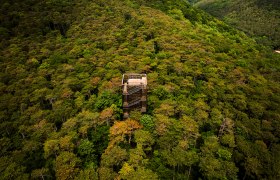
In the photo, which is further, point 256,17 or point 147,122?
point 256,17

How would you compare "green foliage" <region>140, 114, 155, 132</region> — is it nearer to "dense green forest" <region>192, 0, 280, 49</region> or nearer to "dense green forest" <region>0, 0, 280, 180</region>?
"dense green forest" <region>0, 0, 280, 180</region>

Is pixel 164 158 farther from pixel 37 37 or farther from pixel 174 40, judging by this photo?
pixel 37 37

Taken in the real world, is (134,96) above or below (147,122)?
above

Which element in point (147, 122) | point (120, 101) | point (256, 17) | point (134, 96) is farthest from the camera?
point (256, 17)

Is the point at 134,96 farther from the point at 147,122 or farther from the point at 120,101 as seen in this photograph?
the point at 147,122

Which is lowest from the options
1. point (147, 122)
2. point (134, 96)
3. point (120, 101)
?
point (147, 122)

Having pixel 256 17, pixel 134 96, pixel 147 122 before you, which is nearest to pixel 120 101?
pixel 134 96

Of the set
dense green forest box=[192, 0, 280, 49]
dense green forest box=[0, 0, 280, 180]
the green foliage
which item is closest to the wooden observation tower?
dense green forest box=[0, 0, 280, 180]
